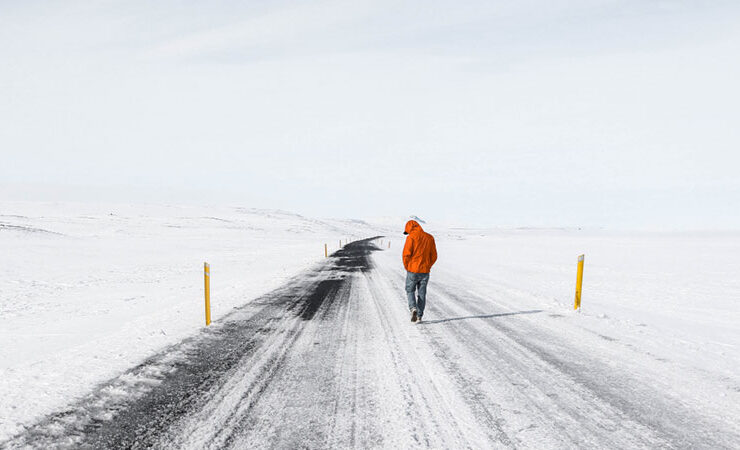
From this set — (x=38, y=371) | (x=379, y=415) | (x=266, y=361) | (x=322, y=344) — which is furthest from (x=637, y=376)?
(x=38, y=371)

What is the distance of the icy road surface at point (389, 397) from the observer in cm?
326

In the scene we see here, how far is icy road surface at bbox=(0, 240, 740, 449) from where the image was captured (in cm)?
326

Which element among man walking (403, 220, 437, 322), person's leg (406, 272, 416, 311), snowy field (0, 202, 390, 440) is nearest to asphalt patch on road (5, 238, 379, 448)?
snowy field (0, 202, 390, 440)

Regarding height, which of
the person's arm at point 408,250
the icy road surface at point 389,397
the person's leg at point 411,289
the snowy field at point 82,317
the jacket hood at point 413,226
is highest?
the jacket hood at point 413,226

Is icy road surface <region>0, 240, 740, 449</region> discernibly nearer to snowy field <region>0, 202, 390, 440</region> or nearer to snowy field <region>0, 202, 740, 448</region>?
snowy field <region>0, 202, 740, 448</region>

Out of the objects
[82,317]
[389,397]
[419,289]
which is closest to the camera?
[389,397]

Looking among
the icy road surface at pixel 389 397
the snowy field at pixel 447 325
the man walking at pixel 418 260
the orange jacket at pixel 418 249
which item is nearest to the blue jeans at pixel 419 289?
the man walking at pixel 418 260

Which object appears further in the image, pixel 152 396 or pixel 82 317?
pixel 82 317

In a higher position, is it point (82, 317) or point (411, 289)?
point (411, 289)

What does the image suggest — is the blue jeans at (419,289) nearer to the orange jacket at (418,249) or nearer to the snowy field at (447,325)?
the orange jacket at (418,249)

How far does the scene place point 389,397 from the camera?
4.05m

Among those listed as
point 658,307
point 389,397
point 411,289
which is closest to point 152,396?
point 389,397

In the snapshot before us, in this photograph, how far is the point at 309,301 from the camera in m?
10.0

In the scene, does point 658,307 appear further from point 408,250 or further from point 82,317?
point 82,317
